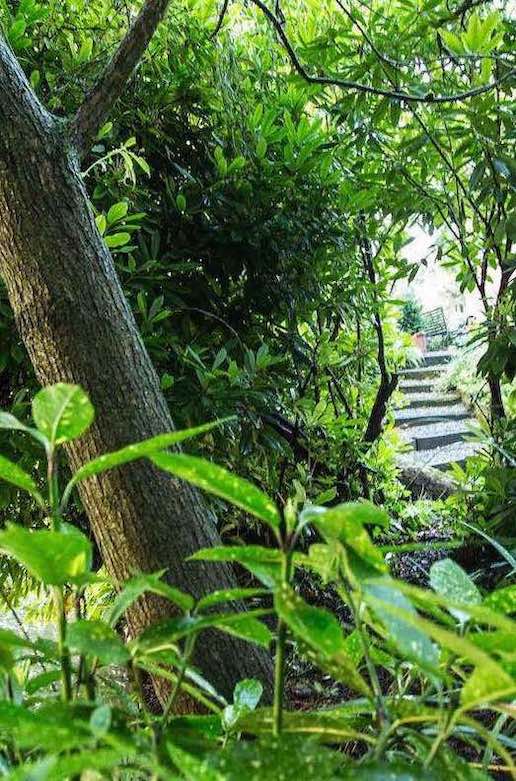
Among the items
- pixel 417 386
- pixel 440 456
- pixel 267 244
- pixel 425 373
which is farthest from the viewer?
pixel 425 373

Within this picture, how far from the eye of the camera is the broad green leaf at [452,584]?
1.27 feet

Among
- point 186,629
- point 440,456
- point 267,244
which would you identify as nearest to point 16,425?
point 186,629

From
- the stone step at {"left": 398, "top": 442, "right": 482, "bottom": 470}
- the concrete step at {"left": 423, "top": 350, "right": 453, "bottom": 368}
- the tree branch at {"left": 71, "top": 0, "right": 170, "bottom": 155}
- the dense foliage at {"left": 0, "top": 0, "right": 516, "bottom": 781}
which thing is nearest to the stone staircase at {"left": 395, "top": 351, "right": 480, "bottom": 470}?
the stone step at {"left": 398, "top": 442, "right": 482, "bottom": 470}

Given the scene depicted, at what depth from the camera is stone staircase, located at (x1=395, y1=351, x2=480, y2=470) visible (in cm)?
362

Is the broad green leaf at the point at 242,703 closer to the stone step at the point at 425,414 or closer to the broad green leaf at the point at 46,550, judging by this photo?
the broad green leaf at the point at 46,550

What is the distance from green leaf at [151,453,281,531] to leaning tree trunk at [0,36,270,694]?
41 centimetres

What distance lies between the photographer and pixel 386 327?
254cm

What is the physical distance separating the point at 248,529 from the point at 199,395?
683 millimetres

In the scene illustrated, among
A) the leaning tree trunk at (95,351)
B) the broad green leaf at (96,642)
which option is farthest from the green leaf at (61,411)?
the leaning tree trunk at (95,351)

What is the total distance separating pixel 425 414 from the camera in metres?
4.86

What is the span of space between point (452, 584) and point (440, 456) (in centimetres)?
353

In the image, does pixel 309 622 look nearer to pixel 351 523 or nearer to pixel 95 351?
pixel 351 523

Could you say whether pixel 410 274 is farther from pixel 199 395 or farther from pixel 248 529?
pixel 199 395

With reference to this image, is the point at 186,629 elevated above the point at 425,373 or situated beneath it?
elevated above
